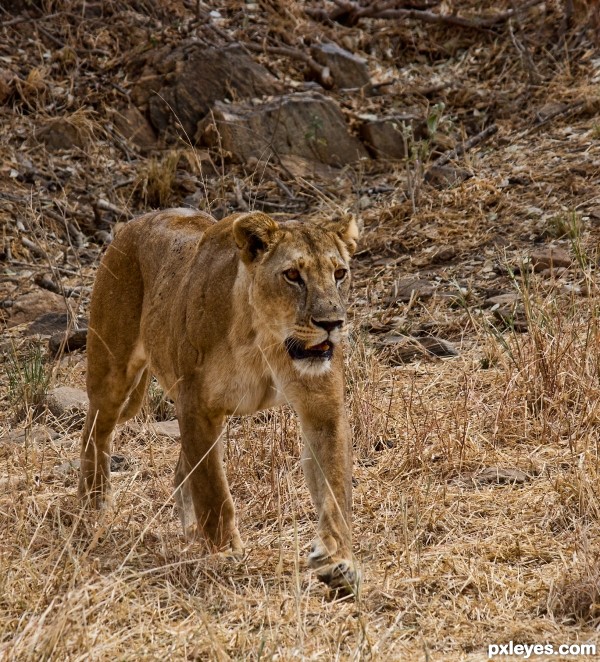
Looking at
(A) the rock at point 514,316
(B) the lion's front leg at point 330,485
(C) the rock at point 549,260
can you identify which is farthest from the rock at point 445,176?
(B) the lion's front leg at point 330,485

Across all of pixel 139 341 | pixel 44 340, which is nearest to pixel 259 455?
pixel 139 341

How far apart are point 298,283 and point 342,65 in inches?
310

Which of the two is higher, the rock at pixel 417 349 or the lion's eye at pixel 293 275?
the lion's eye at pixel 293 275

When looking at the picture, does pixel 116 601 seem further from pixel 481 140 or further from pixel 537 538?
pixel 481 140

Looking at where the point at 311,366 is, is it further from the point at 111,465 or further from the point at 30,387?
the point at 30,387

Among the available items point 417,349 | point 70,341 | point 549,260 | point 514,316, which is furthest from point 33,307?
point 549,260

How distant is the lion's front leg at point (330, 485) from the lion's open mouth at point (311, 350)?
19 centimetres

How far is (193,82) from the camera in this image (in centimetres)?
1079

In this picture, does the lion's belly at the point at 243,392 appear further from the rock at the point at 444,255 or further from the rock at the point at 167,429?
the rock at the point at 444,255

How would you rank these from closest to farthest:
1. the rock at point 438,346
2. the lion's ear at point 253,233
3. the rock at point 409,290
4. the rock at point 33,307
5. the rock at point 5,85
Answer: the lion's ear at point 253,233, the rock at point 438,346, the rock at point 409,290, the rock at point 33,307, the rock at point 5,85

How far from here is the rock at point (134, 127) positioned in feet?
35.4

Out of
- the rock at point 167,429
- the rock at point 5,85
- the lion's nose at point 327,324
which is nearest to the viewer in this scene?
the lion's nose at point 327,324

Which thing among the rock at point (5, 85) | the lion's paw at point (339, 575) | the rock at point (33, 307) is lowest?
the rock at point (33, 307)

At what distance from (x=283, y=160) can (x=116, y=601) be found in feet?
23.9
